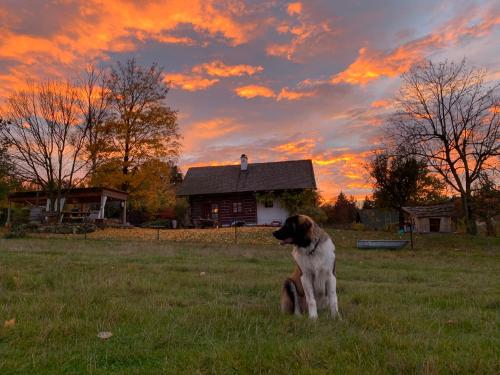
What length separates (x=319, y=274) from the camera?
5.45 meters

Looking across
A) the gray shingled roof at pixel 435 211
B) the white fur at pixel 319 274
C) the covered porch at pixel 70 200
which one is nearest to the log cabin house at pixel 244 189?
the covered porch at pixel 70 200

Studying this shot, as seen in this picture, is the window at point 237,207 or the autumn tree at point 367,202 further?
the autumn tree at point 367,202

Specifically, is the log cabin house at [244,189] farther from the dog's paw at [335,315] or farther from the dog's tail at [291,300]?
the dog's paw at [335,315]

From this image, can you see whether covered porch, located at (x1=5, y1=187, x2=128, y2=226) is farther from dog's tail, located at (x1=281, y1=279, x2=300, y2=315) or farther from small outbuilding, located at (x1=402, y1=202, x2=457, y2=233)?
dog's tail, located at (x1=281, y1=279, x2=300, y2=315)

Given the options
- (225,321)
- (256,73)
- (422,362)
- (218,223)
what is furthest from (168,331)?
(218,223)

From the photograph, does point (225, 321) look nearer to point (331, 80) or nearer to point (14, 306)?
point (14, 306)

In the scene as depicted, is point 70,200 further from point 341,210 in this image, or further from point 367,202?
point 367,202

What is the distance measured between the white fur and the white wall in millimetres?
33989

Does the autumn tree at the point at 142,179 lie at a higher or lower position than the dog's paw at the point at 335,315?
higher

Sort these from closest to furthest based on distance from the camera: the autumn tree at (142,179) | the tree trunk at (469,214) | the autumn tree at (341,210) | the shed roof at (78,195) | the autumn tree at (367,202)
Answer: the tree trunk at (469,214) < the shed roof at (78,195) < the autumn tree at (142,179) < the autumn tree at (341,210) < the autumn tree at (367,202)

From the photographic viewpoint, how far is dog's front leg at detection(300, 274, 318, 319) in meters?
5.23

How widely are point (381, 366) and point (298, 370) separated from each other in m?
0.74

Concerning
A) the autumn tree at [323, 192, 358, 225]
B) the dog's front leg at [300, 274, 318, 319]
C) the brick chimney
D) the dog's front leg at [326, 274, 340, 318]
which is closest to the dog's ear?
the dog's front leg at [300, 274, 318, 319]

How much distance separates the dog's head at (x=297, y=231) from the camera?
5488 mm
